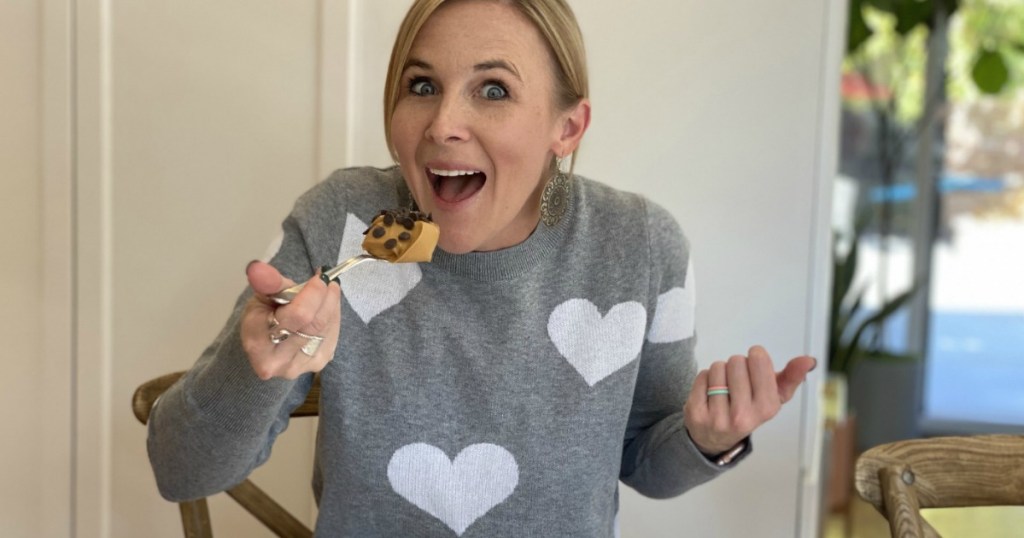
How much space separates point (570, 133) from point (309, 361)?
0.46 metres

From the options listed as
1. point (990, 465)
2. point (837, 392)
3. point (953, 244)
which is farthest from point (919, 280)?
point (990, 465)

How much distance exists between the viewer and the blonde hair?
110 centimetres

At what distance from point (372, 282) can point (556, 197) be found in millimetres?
234

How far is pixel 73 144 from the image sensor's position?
5.29ft

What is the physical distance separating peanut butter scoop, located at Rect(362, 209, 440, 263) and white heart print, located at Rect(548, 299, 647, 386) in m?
0.26

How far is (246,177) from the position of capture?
5.20ft

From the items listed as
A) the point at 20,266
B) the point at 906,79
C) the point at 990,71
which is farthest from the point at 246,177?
the point at 906,79

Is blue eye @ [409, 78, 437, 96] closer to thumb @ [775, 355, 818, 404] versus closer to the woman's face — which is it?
the woman's face

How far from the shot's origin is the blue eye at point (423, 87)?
112cm

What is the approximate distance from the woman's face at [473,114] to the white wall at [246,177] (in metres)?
0.45

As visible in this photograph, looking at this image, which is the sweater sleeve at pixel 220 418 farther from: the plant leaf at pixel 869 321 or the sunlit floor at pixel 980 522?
the plant leaf at pixel 869 321

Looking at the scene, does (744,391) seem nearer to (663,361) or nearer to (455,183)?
(663,361)

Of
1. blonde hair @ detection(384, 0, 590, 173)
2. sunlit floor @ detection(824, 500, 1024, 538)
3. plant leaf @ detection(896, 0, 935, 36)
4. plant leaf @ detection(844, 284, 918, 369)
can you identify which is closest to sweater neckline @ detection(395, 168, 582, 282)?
blonde hair @ detection(384, 0, 590, 173)

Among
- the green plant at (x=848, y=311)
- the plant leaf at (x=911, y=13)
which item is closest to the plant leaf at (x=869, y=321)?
the green plant at (x=848, y=311)
